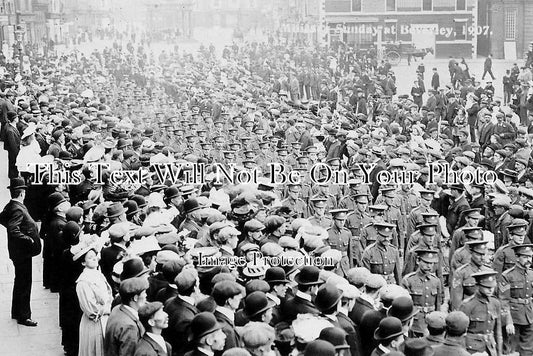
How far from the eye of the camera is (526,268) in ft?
27.5

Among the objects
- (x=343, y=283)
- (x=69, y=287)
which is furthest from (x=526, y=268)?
(x=69, y=287)

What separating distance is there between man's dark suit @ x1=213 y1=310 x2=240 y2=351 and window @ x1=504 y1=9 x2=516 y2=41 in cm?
3806

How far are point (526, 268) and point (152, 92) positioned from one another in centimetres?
2169

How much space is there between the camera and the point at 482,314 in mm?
7461

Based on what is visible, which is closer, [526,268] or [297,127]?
[526,268]

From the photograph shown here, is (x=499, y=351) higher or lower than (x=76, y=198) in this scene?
lower

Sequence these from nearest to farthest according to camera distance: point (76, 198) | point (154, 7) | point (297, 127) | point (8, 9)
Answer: point (76, 198), point (297, 127), point (8, 9), point (154, 7)

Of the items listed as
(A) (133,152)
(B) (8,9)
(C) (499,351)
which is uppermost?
(B) (8,9)

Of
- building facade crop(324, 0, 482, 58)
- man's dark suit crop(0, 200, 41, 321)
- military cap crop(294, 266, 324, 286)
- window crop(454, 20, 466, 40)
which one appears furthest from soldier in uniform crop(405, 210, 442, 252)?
window crop(454, 20, 466, 40)

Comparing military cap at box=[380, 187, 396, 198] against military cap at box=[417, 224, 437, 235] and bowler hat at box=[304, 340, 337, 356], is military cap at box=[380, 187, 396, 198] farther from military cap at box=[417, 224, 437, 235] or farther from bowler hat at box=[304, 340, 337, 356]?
bowler hat at box=[304, 340, 337, 356]

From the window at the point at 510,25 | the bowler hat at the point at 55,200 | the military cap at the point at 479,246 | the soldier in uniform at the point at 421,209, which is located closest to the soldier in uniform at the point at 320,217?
the soldier in uniform at the point at 421,209

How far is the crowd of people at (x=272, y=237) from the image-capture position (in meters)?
6.43

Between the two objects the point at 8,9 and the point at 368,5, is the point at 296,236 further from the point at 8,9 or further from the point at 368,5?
the point at 368,5

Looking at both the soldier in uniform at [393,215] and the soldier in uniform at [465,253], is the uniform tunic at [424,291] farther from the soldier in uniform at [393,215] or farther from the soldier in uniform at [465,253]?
the soldier in uniform at [393,215]
